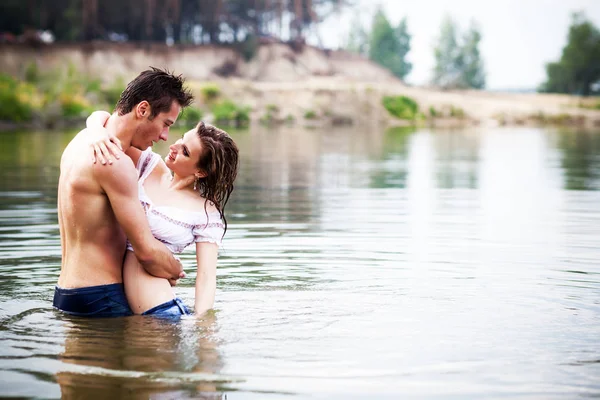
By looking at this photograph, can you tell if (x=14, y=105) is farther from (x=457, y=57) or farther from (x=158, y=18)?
(x=457, y=57)

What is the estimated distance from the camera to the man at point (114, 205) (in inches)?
231

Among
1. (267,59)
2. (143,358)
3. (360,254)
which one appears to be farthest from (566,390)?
(267,59)

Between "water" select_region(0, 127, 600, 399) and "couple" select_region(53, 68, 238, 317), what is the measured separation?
8.7 inches

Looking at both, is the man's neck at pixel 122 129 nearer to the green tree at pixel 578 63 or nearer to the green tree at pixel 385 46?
the green tree at pixel 578 63

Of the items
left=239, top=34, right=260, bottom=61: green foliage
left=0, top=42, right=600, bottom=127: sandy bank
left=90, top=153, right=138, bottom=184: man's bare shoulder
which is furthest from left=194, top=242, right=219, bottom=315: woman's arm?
left=239, top=34, right=260, bottom=61: green foliage

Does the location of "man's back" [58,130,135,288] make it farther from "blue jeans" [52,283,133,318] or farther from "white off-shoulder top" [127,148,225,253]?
"white off-shoulder top" [127,148,225,253]

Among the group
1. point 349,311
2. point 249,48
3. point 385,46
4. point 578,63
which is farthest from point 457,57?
point 349,311

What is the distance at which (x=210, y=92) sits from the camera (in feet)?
178

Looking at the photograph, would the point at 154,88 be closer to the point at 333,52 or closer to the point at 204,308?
the point at 204,308

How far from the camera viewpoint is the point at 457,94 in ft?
231

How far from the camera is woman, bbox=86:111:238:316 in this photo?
6.13 m

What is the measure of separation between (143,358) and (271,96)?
5211cm

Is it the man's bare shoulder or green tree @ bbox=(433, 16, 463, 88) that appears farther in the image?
green tree @ bbox=(433, 16, 463, 88)

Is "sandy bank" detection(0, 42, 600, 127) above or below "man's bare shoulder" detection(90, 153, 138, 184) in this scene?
above
